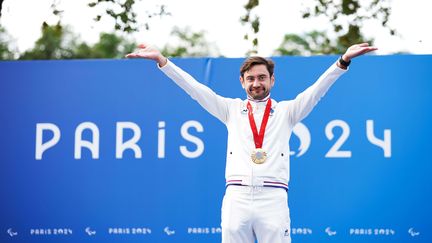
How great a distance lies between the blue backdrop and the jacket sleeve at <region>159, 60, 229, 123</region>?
185 cm

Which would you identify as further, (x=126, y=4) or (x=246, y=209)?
(x=126, y=4)

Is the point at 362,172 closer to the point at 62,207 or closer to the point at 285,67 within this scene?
the point at 285,67

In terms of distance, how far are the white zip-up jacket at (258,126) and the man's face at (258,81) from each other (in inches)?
2.8

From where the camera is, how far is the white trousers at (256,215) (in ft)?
14.3

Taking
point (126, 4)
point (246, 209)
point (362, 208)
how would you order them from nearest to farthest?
point (246, 209) → point (362, 208) → point (126, 4)

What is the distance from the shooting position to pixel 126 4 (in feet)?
25.1

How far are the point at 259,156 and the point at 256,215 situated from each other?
0.36 metres

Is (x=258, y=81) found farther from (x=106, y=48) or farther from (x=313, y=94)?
(x=106, y=48)

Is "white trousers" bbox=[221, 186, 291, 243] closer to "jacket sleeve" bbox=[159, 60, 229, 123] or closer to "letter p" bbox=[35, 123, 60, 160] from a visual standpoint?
"jacket sleeve" bbox=[159, 60, 229, 123]

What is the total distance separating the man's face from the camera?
4590 millimetres

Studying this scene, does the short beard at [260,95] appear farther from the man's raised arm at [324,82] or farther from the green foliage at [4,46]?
the green foliage at [4,46]

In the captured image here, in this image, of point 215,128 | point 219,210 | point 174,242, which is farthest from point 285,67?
point 174,242

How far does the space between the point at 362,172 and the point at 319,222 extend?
0.59 metres

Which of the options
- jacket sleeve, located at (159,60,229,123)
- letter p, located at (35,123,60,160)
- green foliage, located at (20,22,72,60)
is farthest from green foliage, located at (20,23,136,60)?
jacket sleeve, located at (159,60,229,123)
